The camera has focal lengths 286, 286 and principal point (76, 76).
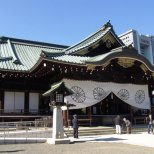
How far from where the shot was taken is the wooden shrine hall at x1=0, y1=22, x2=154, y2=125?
19.5 metres

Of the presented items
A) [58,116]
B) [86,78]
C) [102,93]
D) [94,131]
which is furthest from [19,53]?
[58,116]

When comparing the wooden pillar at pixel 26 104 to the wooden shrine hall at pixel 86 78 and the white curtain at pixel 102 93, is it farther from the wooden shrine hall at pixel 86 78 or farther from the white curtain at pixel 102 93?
the white curtain at pixel 102 93

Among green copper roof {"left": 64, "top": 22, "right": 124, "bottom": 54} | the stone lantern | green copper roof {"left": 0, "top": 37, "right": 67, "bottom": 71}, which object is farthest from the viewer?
green copper roof {"left": 64, "top": 22, "right": 124, "bottom": 54}

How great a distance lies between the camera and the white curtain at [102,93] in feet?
64.3

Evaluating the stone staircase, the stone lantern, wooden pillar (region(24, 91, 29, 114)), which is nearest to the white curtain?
the stone staircase

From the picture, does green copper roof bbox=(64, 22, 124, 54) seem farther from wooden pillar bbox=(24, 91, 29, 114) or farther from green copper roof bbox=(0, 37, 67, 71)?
wooden pillar bbox=(24, 91, 29, 114)

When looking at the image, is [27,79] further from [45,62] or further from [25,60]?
[45,62]

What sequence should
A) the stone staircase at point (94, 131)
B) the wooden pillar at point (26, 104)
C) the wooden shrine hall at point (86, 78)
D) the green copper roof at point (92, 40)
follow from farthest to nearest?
the green copper roof at point (92, 40) < the wooden pillar at point (26, 104) < the wooden shrine hall at point (86, 78) < the stone staircase at point (94, 131)

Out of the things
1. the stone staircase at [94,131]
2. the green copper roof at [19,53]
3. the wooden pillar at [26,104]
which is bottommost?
the stone staircase at [94,131]

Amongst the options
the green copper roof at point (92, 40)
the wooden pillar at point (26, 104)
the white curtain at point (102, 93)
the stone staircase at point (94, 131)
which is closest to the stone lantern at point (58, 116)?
the stone staircase at point (94, 131)

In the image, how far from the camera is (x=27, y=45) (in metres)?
27.2

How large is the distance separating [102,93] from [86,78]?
1652 mm

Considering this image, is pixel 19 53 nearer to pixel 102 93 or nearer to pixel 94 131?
pixel 102 93

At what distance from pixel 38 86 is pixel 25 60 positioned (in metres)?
2.79
